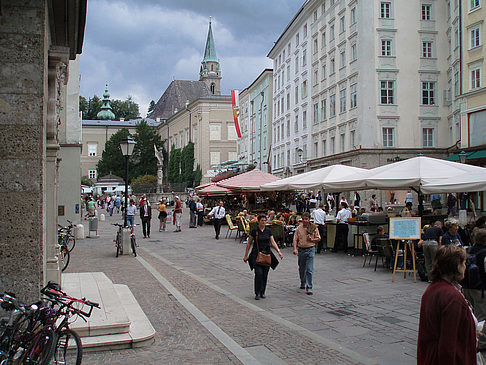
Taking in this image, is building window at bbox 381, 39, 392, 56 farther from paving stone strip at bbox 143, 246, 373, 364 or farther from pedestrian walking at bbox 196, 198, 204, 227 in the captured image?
paving stone strip at bbox 143, 246, 373, 364

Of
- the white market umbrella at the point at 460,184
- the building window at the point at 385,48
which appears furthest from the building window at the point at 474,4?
the white market umbrella at the point at 460,184

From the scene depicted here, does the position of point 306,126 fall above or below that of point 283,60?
below

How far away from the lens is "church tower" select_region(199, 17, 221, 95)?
12369 cm

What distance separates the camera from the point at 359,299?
977cm

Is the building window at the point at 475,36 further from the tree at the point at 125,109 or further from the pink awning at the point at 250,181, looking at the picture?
the tree at the point at 125,109

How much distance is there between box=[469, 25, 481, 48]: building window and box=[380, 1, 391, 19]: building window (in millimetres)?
8209

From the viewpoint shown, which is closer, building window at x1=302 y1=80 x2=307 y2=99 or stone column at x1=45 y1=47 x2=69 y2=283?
stone column at x1=45 y1=47 x2=69 y2=283

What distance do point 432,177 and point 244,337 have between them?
879cm

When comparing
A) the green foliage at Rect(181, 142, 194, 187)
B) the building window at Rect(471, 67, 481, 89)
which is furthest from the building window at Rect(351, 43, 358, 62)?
the green foliage at Rect(181, 142, 194, 187)

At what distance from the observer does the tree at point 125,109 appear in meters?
122

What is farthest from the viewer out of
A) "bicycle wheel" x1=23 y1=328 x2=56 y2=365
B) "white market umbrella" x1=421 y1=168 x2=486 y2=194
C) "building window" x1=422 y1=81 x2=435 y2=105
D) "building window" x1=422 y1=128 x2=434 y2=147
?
"building window" x1=422 y1=81 x2=435 y2=105

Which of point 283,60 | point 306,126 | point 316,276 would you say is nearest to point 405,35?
point 306,126

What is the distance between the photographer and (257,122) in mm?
72625

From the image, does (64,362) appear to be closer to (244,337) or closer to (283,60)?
(244,337)
